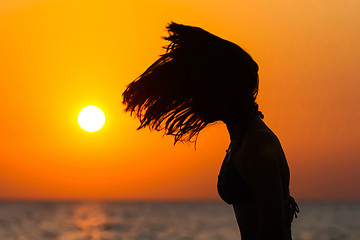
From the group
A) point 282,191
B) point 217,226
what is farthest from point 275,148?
point 217,226

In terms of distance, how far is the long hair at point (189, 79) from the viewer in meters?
2.57

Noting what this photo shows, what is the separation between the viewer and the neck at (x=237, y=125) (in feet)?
8.54

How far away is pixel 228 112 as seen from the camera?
2613mm

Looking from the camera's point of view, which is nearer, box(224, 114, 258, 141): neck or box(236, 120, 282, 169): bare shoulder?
box(236, 120, 282, 169): bare shoulder

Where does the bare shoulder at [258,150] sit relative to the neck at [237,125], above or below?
below

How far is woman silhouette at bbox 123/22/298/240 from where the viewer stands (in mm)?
2420

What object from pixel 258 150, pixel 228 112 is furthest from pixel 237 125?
pixel 258 150

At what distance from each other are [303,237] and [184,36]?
39258 millimetres

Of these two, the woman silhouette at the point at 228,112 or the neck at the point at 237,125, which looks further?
the neck at the point at 237,125

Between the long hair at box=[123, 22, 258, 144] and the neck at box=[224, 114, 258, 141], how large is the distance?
41mm

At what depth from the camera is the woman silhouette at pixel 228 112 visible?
95.3 inches

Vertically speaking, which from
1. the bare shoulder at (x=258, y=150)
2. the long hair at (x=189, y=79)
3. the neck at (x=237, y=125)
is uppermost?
the long hair at (x=189, y=79)

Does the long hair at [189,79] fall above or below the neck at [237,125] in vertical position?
above

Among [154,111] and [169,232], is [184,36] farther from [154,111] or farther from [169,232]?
[169,232]
